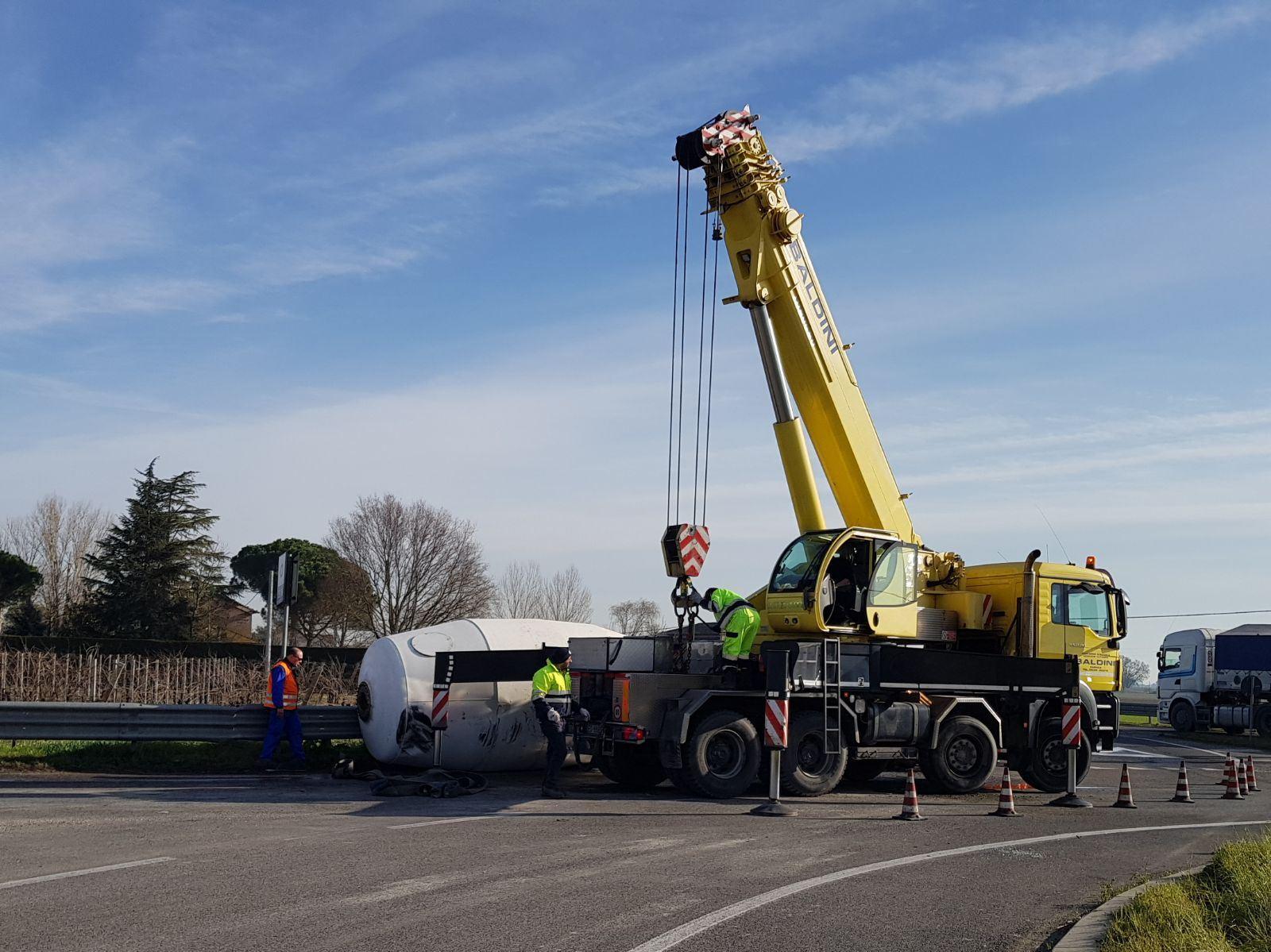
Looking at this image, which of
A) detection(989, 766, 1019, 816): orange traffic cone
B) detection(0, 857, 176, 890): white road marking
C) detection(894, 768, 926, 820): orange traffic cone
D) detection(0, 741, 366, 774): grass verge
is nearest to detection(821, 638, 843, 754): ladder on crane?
detection(894, 768, 926, 820): orange traffic cone

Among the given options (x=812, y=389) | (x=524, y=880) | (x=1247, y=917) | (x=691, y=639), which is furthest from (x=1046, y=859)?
(x=812, y=389)

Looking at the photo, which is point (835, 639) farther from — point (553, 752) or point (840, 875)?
point (840, 875)

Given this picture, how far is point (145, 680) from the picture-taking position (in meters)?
20.5

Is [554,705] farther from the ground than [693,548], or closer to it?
closer to it

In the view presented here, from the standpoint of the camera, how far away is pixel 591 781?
15555 millimetres

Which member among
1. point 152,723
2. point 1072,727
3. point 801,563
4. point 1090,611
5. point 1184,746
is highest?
point 801,563

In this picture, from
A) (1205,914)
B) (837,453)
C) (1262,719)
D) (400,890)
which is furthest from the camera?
(1262,719)

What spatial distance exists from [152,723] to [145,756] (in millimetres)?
829

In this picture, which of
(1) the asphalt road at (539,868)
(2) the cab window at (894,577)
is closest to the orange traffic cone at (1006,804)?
(1) the asphalt road at (539,868)

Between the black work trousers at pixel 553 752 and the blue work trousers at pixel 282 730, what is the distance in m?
3.76

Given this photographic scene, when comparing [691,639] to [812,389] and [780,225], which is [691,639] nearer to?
[812,389]

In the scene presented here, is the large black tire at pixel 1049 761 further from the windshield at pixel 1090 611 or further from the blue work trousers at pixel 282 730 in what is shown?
the blue work trousers at pixel 282 730

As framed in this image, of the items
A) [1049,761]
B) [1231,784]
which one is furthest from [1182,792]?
[1049,761]

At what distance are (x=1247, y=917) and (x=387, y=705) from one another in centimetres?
1081
